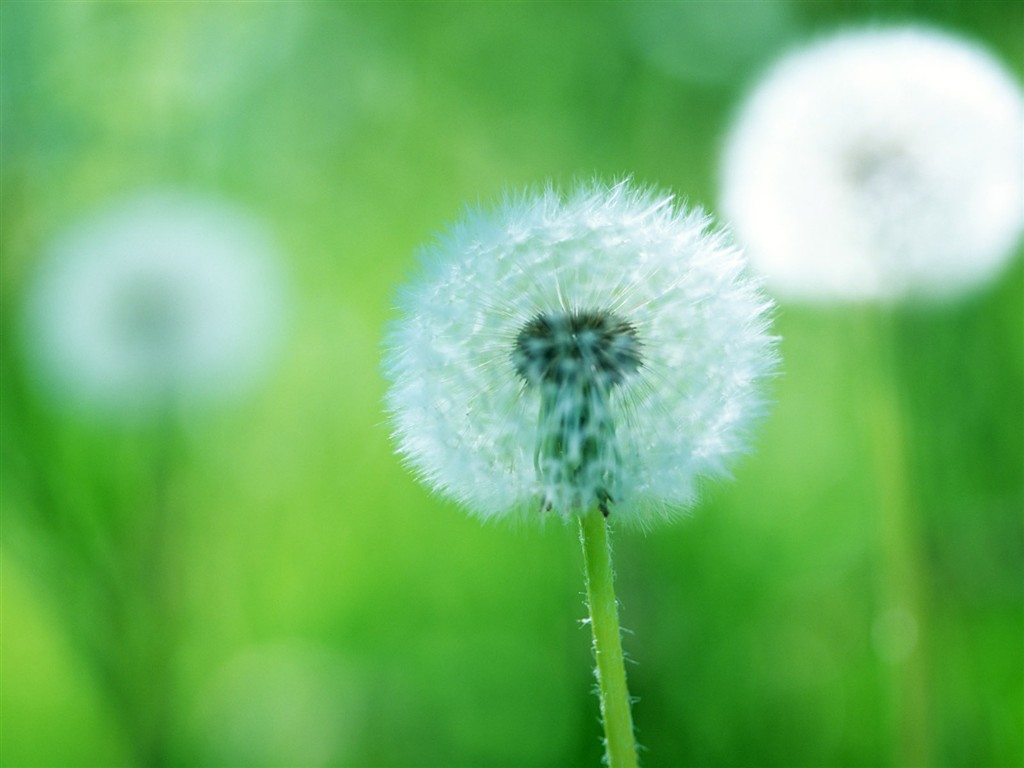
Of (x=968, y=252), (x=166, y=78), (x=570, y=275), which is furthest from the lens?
(x=166, y=78)

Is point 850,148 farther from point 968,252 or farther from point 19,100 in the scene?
point 19,100

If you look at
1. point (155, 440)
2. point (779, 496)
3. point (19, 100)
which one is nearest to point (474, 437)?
point (155, 440)

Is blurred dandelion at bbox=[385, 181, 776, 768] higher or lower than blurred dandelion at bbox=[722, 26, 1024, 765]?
lower

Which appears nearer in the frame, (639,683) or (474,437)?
(474,437)

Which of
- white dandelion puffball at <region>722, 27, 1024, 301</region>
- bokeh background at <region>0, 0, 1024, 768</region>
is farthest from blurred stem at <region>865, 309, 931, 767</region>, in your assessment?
white dandelion puffball at <region>722, 27, 1024, 301</region>

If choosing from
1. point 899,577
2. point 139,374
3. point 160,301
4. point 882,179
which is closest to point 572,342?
point 899,577

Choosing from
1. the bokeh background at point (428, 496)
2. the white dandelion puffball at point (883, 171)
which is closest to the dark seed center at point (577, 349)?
the bokeh background at point (428, 496)

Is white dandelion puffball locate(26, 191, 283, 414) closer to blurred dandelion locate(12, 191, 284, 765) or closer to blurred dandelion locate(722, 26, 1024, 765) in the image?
blurred dandelion locate(12, 191, 284, 765)

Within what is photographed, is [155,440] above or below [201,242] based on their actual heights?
below
